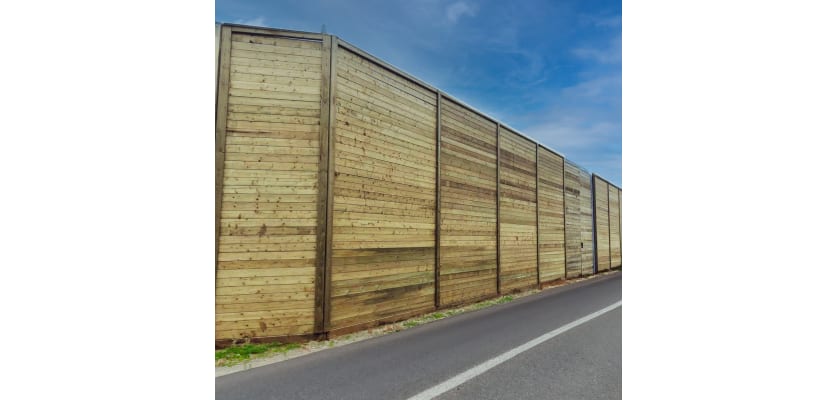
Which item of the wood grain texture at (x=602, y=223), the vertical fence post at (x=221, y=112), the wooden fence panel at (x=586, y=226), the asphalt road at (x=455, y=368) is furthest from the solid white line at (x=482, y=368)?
the wood grain texture at (x=602, y=223)

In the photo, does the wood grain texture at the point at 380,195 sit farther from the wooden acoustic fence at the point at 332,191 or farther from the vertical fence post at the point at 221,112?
the vertical fence post at the point at 221,112

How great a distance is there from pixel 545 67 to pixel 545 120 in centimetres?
61

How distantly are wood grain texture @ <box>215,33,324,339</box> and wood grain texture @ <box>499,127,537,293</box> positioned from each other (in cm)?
581

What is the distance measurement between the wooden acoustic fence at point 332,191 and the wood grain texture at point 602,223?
10298 mm

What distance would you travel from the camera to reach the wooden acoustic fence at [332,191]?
506 cm

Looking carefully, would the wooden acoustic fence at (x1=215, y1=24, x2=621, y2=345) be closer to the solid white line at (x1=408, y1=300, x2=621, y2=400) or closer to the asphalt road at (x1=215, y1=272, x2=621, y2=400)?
the asphalt road at (x1=215, y1=272, x2=621, y2=400)

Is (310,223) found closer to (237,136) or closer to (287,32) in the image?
(237,136)

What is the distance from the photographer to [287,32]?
216 inches

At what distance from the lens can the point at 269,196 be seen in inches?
203

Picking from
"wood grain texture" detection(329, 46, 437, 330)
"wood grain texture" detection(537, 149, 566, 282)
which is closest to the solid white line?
"wood grain texture" detection(329, 46, 437, 330)

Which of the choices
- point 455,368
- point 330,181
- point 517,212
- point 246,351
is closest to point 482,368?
point 455,368

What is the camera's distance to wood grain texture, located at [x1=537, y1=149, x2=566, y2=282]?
11945mm

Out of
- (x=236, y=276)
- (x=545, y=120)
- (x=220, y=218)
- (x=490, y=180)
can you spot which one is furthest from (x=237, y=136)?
(x=490, y=180)

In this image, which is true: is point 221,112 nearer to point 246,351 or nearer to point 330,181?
point 330,181
